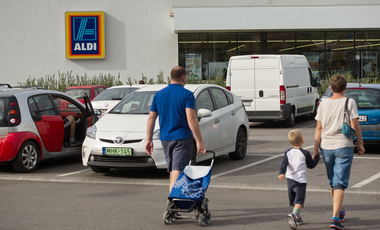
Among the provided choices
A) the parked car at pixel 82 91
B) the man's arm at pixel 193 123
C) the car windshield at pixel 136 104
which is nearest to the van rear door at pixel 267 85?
the parked car at pixel 82 91

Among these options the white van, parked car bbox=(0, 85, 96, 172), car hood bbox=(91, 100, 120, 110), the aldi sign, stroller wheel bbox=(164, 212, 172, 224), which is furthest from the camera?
the aldi sign

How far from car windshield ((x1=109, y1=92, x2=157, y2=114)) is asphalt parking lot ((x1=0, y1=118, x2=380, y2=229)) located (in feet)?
3.50

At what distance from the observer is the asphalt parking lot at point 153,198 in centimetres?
554

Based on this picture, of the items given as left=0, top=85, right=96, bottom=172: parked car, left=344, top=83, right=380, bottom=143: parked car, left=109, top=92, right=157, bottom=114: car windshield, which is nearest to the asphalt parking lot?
Answer: left=0, top=85, right=96, bottom=172: parked car

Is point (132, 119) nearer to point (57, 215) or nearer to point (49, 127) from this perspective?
point (49, 127)

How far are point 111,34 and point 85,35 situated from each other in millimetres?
1499

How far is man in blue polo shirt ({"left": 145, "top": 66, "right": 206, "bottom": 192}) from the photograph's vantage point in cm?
546

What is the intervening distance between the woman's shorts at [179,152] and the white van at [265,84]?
36.3 ft

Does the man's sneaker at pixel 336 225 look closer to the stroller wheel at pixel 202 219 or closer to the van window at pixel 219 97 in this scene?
the stroller wheel at pixel 202 219

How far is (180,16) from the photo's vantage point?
27391 millimetres

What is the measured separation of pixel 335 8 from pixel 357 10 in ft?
Result: 3.80

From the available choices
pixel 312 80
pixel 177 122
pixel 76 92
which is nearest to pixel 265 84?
pixel 312 80

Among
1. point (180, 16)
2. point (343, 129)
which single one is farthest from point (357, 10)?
point (343, 129)

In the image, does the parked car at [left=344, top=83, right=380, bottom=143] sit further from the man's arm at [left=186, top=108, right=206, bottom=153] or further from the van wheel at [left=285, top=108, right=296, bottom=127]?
the man's arm at [left=186, top=108, right=206, bottom=153]
